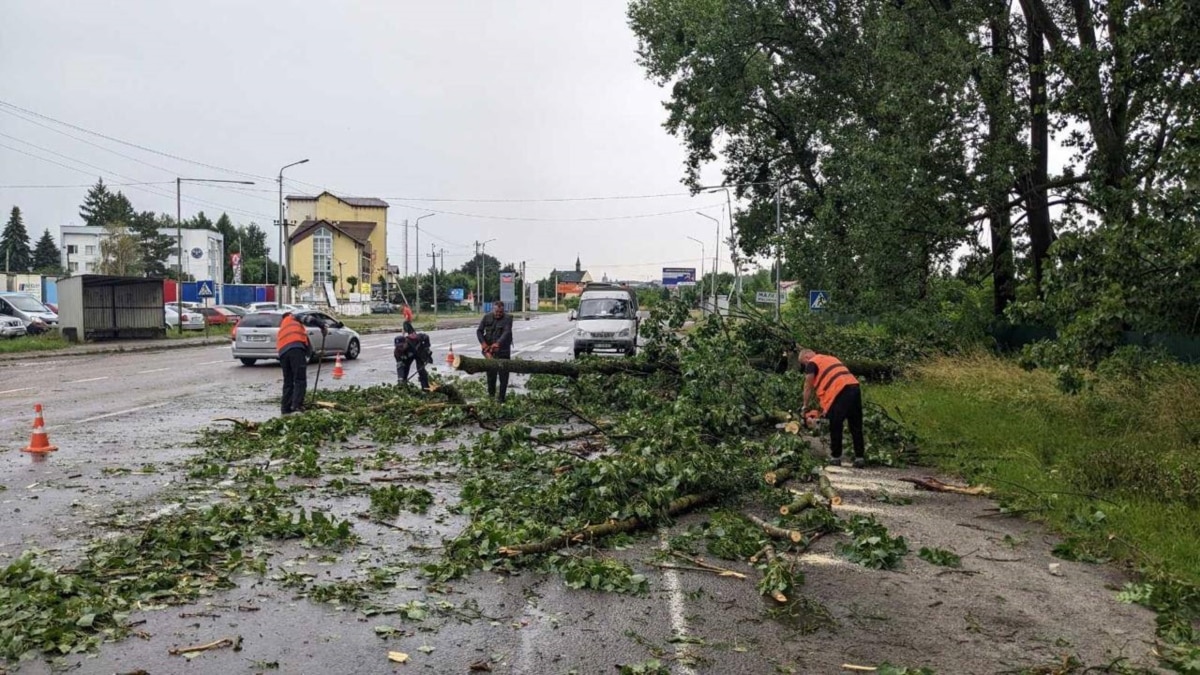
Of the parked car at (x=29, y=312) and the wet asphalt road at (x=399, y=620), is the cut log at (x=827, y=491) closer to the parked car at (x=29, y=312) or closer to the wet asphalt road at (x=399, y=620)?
the wet asphalt road at (x=399, y=620)

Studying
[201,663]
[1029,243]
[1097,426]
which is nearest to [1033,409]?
[1097,426]

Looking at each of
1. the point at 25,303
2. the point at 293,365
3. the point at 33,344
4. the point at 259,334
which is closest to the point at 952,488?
the point at 293,365

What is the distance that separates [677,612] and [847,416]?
5.41 meters

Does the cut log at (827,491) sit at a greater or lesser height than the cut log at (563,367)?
lesser

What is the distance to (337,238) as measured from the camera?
103 metres

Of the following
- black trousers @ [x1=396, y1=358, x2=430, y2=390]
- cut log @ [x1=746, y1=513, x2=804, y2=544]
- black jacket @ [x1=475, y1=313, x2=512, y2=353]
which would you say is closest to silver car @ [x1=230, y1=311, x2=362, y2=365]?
black trousers @ [x1=396, y1=358, x2=430, y2=390]

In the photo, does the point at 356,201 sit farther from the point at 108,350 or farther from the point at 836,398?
the point at 836,398

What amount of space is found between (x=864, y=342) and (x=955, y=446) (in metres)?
11.0

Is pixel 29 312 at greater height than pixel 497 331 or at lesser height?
greater

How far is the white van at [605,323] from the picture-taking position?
26516mm

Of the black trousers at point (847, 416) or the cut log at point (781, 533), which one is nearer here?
the cut log at point (781, 533)

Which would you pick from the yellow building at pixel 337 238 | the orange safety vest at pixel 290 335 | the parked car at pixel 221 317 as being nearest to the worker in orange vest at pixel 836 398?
the orange safety vest at pixel 290 335

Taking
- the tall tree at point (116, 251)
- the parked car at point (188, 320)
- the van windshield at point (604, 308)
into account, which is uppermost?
the tall tree at point (116, 251)

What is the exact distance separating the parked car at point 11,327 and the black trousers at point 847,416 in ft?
110
